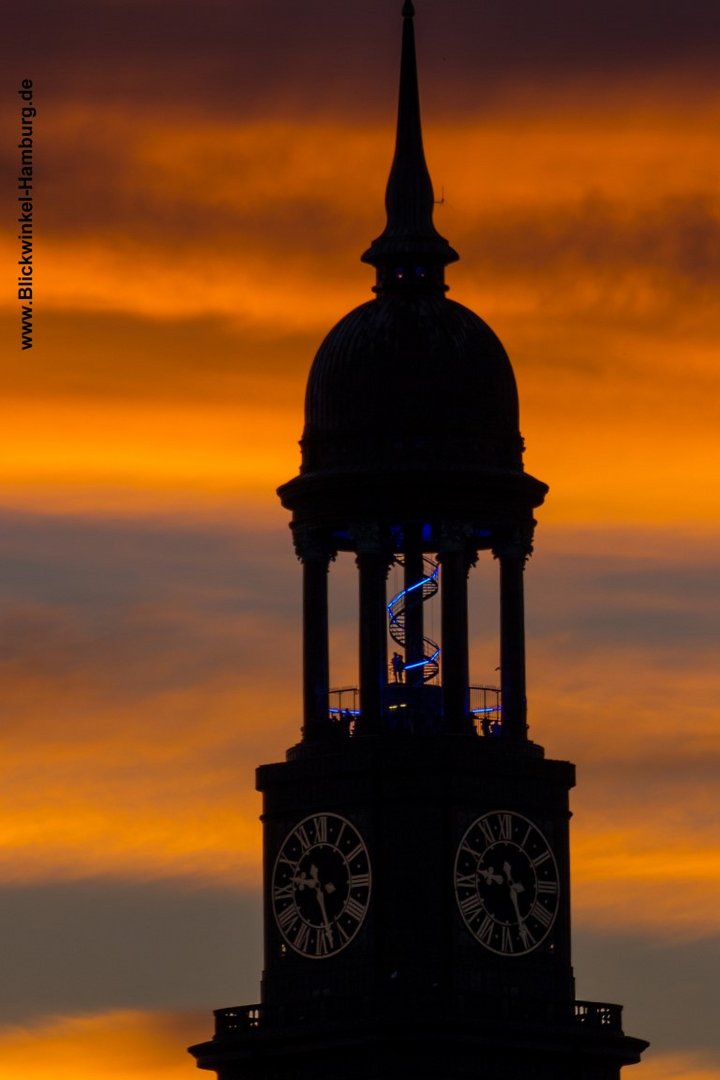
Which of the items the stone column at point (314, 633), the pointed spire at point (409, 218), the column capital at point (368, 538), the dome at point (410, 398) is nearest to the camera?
the column capital at point (368, 538)

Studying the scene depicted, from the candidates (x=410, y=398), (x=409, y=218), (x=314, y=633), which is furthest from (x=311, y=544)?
(x=409, y=218)

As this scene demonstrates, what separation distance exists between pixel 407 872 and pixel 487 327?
632 inches

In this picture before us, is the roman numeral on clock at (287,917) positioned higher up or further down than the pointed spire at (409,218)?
further down

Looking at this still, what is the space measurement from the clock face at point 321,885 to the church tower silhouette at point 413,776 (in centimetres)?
5

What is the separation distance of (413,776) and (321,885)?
12.6 feet

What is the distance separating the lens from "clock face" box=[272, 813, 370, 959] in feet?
511

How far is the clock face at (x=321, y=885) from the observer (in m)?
156

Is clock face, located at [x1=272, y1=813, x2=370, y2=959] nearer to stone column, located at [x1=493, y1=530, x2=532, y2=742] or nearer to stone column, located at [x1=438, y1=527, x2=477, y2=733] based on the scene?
stone column, located at [x1=438, y1=527, x2=477, y2=733]

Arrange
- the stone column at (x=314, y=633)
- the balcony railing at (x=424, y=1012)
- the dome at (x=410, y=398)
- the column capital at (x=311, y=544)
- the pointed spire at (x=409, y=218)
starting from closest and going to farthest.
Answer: the balcony railing at (x=424, y=1012)
the stone column at (x=314, y=633)
the dome at (x=410, y=398)
the column capital at (x=311, y=544)
the pointed spire at (x=409, y=218)

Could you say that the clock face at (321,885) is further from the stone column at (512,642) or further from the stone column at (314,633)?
the stone column at (512,642)

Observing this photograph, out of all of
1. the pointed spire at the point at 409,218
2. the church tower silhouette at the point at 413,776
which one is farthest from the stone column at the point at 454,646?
the pointed spire at the point at 409,218

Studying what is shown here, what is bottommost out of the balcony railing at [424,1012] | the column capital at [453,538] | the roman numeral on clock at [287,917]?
the balcony railing at [424,1012]

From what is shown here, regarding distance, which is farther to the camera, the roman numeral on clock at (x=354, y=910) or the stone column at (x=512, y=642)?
the stone column at (x=512, y=642)

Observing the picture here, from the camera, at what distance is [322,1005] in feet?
511
